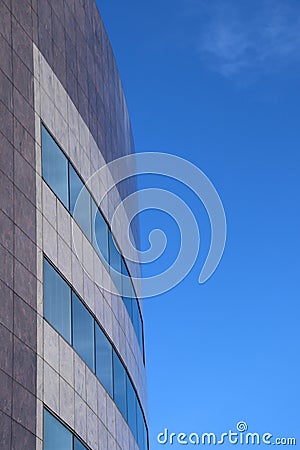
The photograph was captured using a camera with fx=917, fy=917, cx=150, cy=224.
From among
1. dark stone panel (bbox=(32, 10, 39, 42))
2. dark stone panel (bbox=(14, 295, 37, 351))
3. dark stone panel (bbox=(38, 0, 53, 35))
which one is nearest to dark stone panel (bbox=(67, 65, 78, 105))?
dark stone panel (bbox=(38, 0, 53, 35))

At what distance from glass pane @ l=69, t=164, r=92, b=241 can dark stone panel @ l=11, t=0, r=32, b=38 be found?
16.2 feet

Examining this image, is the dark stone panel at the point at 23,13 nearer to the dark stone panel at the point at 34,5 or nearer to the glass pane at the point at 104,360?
the dark stone panel at the point at 34,5

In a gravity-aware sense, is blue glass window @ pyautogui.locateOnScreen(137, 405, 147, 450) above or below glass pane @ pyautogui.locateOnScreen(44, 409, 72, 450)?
above

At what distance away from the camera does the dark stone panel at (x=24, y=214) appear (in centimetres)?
2161

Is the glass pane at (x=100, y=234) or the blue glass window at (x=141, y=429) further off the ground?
the glass pane at (x=100, y=234)

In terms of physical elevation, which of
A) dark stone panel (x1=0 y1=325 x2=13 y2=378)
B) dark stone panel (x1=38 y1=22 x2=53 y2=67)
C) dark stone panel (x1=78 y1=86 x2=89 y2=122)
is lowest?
dark stone panel (x1=0 y1=325 x2=13 y2=378)

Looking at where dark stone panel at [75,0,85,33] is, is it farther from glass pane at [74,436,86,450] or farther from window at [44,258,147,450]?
glass pane at [74,436,86,450]

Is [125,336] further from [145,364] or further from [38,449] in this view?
[38,449]

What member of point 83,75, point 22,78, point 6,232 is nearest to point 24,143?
point 22,78

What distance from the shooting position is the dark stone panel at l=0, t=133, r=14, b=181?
21.1m

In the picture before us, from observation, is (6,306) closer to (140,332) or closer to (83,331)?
(83,331)

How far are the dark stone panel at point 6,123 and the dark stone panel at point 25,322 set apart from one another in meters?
3.85

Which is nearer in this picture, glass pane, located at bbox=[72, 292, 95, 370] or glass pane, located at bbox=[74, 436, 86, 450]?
glass pane, located at bbox=[74, 436, 86, 450]

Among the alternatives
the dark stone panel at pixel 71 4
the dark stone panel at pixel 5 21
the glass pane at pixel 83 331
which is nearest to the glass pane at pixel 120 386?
the glass pane at pixel 83 331
